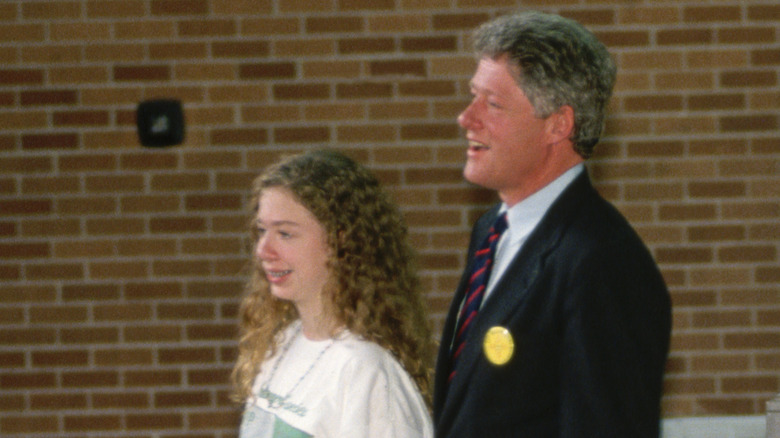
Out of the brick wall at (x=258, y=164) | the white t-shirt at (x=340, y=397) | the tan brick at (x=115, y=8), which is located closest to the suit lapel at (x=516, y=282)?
the white t-shirt at (x=340, y=397)

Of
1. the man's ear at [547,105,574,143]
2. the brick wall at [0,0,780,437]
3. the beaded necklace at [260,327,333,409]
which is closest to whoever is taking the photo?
the man's ear at [547,105,574,143]

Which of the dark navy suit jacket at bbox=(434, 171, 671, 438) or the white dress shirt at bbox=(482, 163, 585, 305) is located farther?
the white dress shirt at bbox=(482, 163, 585, 305)

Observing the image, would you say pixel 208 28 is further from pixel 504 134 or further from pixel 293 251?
pixel 504 134

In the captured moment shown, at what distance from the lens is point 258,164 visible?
11.8 ft

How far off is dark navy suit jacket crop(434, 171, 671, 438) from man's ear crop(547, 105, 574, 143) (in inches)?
3.3

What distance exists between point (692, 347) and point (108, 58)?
251cm

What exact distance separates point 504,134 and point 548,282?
30 centimetres

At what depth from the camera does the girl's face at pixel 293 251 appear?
2156mm

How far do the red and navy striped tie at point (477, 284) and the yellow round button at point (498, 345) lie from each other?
0.38ft

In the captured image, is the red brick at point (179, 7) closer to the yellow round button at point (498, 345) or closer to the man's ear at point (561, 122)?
the man's ear at point (561, 122)

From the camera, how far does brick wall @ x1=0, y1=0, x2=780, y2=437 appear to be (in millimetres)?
3580

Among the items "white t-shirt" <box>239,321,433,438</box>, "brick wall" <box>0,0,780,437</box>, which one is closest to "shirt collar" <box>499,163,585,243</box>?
"white t-shirt" <box>239,321,433,438</box>

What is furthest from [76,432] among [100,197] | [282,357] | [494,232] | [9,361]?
[494,232]

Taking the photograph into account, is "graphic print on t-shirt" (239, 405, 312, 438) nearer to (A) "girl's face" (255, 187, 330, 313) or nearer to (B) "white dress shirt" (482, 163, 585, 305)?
(A) "girl's face" (255, 187, 330, 313)
